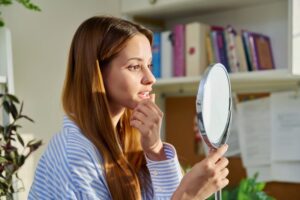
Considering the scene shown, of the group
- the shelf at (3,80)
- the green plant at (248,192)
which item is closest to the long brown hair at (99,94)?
the shelf at (3,80)

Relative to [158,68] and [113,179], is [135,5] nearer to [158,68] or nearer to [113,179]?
[158,68]

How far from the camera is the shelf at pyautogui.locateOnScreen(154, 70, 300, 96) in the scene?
1.78 metres

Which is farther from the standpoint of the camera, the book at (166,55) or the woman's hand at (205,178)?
the book at (166,55)

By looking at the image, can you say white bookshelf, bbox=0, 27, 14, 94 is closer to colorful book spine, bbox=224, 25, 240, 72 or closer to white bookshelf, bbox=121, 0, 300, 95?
white bookshelf, bbox=121, 0, 300, 95

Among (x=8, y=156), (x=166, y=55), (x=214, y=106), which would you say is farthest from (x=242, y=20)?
(x=214, y=106)

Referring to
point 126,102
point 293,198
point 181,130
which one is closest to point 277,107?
point 293,198

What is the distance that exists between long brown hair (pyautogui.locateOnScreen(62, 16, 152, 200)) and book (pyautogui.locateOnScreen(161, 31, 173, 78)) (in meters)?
1.16

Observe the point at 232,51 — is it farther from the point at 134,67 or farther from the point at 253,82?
the point at 134,67

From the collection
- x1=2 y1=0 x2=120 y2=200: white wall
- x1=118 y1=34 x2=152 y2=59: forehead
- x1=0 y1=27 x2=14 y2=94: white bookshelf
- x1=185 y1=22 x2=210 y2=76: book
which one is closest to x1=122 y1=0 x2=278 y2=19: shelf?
x1=185 y1=22 x2=210 y2=76: book

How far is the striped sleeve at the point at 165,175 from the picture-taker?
90 centimetres

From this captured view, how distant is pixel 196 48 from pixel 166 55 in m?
0.18

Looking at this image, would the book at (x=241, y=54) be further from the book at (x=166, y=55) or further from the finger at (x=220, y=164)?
the finger at (x=220, y=164)

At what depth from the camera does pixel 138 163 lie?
983 millimetres

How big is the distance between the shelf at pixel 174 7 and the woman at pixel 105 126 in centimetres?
110
